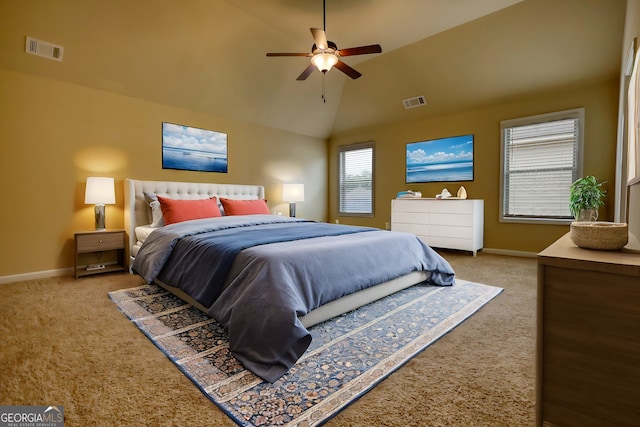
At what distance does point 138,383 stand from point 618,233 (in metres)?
2.24

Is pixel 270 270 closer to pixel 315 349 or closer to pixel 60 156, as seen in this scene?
pixel 315 349

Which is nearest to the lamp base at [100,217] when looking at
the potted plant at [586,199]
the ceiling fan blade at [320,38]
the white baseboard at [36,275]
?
the white baseboard at [36,275]

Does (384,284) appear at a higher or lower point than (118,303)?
higher

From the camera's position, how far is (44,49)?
3.47m

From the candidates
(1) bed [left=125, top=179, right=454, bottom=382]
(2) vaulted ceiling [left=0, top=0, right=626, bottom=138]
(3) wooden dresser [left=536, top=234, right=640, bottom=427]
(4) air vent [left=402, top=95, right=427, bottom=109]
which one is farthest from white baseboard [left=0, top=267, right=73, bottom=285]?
(4) air vent [left=402, top=95, right=427, bottom=109]

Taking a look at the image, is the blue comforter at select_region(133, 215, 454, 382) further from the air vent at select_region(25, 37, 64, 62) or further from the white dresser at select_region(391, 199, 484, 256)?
the air vent at select_region(25, 37, 64, 62)

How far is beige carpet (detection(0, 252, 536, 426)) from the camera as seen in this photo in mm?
1386

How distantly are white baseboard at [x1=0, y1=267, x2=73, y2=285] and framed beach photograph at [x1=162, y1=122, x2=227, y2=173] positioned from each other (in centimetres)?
183

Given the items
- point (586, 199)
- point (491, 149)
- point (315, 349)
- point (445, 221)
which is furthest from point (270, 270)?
point (491, 149)

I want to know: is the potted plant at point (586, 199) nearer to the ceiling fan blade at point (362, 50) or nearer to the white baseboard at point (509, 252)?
the white baseboard at point (509, 252)

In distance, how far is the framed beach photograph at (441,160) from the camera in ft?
17.8

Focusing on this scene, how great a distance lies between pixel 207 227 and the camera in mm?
3162

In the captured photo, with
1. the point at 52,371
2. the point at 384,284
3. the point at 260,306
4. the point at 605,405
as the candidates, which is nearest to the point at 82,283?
the point at 52,371

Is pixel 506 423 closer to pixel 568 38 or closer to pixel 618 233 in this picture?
pixel 618 233
